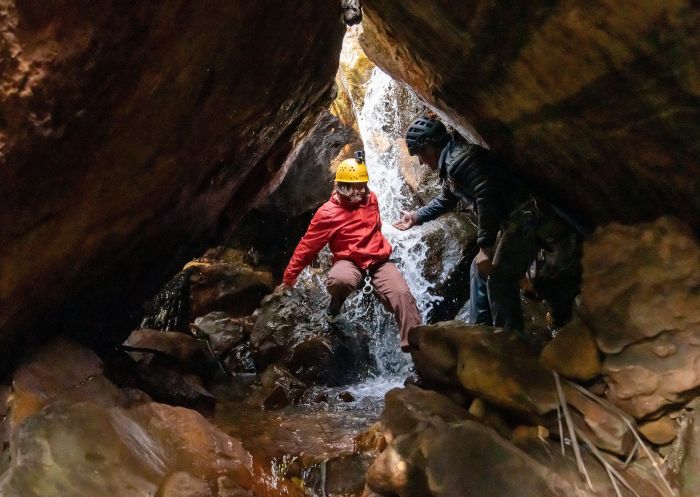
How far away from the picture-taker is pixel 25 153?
2.47 metres

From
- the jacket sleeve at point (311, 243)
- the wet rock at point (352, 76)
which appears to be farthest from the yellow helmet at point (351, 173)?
the wet rock at point (352, 76)

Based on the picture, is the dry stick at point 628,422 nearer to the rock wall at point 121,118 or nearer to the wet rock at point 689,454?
the wet rock at point 689,454

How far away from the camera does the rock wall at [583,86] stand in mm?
2260

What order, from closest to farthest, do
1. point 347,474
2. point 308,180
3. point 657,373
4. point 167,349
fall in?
point 657,373
point 347,474
point 167,349
point 308,180

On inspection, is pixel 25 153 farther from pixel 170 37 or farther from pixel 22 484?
pixel 22 484

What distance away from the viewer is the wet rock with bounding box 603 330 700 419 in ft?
8.83

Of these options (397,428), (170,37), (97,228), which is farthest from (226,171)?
(397,428)

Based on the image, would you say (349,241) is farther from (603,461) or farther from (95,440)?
(603,461)

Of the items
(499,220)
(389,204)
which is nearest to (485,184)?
(499,220)

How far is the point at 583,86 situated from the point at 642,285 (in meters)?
1.14

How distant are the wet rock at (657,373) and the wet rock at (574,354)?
13 cm

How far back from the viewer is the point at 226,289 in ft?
28.0

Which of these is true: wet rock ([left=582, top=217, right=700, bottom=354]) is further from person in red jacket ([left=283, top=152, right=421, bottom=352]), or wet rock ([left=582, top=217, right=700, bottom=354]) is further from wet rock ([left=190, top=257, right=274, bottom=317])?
wet rock ([left=190, top=257, right=274, bottom=317])

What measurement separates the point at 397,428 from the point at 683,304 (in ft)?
5.62
